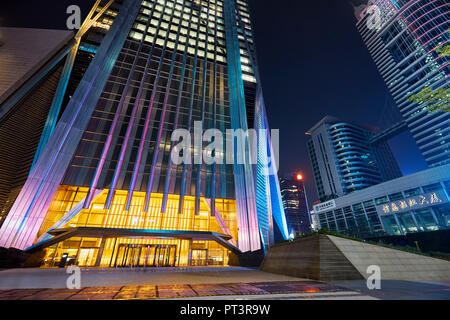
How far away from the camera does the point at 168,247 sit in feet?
77.0

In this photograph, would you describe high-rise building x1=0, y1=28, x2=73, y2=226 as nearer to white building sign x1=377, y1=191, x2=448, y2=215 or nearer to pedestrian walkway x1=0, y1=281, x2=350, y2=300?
pedestrian walkway x1=0, y1=281, x2=350, y2=300

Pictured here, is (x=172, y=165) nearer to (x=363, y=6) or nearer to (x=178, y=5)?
(x=178, y=5)

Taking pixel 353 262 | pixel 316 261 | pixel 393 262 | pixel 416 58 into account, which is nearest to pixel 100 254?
pixel 316 261

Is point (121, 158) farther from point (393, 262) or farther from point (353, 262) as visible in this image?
point (393, 262)

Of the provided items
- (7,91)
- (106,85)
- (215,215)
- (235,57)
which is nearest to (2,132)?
(7,91)

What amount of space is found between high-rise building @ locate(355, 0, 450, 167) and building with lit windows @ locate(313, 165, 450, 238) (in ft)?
125

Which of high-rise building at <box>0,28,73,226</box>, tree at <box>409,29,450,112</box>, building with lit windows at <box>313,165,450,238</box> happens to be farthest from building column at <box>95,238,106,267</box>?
building with lit windows at <box>313,165,450,238</box>

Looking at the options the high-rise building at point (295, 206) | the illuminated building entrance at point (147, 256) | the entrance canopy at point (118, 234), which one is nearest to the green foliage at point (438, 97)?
the entrance canopy at point (118, 234)

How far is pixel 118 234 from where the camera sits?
818 inches

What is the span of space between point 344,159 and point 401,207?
204ft

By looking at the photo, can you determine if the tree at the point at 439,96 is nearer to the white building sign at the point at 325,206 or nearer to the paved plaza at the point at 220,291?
the paved plaza at the point at 220,291

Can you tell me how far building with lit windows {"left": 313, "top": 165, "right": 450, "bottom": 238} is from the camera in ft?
173

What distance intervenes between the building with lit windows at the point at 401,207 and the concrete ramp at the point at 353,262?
61421 mm
